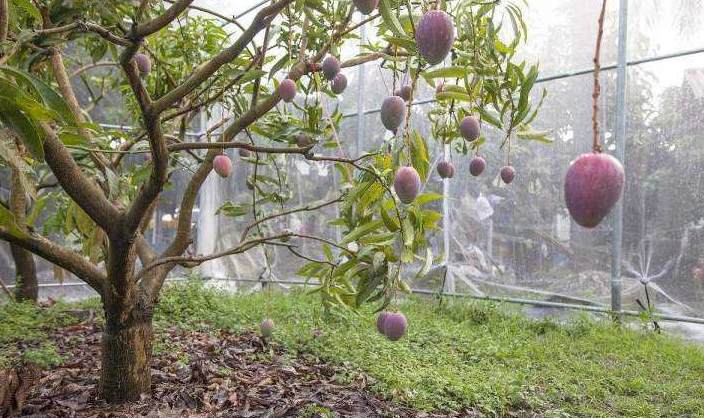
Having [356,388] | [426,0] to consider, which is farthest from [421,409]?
[426,0]

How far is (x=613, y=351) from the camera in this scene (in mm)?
3107

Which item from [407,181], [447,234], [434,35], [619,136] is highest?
[619,136]

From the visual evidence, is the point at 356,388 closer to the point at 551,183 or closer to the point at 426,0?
the point at 426,0

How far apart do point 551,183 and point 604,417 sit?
92.8 inches

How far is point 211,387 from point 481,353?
154 cm

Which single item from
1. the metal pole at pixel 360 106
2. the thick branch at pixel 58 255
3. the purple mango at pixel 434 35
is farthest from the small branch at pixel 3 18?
the metal pole at pixel 360 106

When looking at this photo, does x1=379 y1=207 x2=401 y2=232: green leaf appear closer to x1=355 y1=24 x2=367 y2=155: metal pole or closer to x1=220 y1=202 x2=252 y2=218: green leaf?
x1=220 y1=202 x2=252 y2=218: green leaf

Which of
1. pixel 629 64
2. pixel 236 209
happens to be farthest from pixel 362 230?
pixel 629 64

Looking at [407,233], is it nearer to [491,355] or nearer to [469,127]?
[469,127]

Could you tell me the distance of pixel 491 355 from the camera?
9.80 ft

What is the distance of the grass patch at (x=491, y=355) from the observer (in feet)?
7.40

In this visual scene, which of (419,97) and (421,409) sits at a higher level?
(419,97)

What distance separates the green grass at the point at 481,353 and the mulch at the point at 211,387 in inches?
4.5

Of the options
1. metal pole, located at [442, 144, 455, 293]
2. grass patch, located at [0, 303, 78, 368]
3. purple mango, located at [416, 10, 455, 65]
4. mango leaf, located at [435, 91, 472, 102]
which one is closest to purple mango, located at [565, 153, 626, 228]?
purple mango, located at [416, 10, 455, 65]
